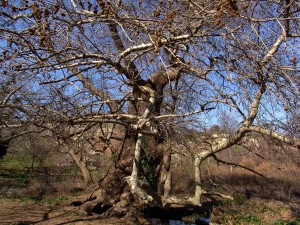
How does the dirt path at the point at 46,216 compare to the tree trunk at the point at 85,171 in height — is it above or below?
below

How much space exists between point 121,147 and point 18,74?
16.0ft

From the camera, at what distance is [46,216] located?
1001 centimetres

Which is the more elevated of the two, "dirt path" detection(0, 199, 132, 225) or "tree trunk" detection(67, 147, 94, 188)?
"tree trunk" detection(67, 147, 94, 188)

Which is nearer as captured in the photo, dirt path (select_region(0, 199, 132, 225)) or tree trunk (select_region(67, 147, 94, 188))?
dirt path (select_region(0, 199, 132, 225))

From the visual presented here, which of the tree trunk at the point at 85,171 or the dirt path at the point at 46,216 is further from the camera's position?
the tree trunk at the point at 85,171

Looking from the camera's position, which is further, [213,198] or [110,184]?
[213,198]

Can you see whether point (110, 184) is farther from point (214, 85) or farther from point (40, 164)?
point (40, 164)

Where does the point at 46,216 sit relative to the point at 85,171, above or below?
below

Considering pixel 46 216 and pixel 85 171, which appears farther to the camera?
pixel 85 171

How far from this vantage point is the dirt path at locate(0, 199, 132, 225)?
9242 millimetres

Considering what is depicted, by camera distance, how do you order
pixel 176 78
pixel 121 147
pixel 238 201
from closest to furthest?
pixel 176 78
pixel 121 147
pixel 238 201

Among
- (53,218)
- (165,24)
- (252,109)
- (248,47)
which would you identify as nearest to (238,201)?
(252,109)

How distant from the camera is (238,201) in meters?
14.0

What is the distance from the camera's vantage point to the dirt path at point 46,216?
9242 mm
